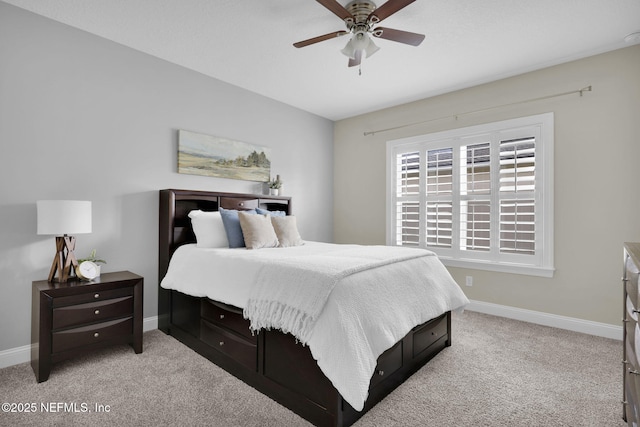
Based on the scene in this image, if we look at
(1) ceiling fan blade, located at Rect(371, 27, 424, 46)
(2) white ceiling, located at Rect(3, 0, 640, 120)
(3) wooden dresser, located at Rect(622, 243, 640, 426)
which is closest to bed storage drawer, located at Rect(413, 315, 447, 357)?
(3) wooden dresser, located at Rect(622, 243, 640, 426)

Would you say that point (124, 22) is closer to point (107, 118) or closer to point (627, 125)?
point (107, 118)

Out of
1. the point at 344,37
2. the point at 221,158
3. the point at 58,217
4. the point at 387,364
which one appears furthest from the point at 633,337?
the point at 221,158

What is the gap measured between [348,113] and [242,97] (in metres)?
1.72

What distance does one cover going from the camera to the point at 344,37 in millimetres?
2922

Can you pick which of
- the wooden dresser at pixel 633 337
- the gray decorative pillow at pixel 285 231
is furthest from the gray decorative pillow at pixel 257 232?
the wooden dresser at pixel 633 337

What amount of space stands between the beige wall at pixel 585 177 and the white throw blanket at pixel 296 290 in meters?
2.25

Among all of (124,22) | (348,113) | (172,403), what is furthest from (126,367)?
(348,113)

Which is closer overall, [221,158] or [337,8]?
[337,8]

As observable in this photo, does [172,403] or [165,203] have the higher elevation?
[165,203]

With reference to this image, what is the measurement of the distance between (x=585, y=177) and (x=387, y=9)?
8.45 feet

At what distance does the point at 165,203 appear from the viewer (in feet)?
10.5

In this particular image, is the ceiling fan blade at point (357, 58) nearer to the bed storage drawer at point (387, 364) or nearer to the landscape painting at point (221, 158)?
the landscape painting at point (221, 158)

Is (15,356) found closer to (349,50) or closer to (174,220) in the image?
(174,220)

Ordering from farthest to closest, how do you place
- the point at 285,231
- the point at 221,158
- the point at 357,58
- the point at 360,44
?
the point at 221,158
the point at 285,231
the point at 357,58
the point at 360,44
